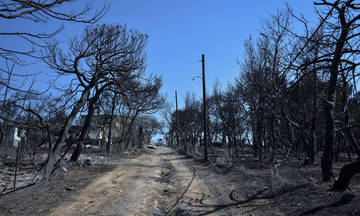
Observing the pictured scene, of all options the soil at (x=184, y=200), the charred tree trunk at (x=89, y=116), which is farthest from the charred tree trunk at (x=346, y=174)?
the charred tree trunk at (x=89, y=116)

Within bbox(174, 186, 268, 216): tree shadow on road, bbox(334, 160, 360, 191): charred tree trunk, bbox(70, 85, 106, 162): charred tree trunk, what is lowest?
bbox(174, 186, 268, 216): tree shadow on road

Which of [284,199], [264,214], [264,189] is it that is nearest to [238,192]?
[264,189]

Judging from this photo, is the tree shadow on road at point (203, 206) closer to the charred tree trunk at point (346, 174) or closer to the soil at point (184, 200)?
the soil at point (184, 200)

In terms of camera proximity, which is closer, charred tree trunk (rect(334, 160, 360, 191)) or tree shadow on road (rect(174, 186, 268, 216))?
charred tree trunk (rect(334, 160, 360, 191))

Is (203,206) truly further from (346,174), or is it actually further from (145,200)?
(346,174)

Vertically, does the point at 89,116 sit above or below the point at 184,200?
above

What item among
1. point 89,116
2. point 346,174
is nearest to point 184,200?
point 346,174

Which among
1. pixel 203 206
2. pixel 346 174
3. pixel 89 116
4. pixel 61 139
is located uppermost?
pixel 89 116

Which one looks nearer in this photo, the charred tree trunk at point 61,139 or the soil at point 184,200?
the soil at point 184,200

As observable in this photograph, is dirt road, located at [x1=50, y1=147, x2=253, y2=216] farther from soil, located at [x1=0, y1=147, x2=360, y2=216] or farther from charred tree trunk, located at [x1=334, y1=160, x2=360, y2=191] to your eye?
charred tree trunk, located at [x1=334, y1=160, x2=360, y2=191]

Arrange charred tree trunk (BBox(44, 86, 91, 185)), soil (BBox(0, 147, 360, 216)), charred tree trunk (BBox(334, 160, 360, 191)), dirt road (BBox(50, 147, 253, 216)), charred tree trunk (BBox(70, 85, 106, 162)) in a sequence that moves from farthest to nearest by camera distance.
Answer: charred tree trunk (BBox(70, 85, 106, 162)) < charred tree trunk (BBox(44, 86, 91, 185)) < dirt road (BBox(50, 147, 253, 216)) < soil (BBox(0, 147, 360, 216)) < charred tree trunk (BBox(334, 160, 360, 191))

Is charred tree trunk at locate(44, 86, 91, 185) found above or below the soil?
above

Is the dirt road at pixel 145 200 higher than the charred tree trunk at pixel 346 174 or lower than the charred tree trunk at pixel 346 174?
lower

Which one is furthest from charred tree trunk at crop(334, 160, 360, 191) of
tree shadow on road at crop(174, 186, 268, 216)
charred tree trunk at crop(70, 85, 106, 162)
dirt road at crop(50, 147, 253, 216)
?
charred tree trunk at crop(70, 85, 106, 162)
